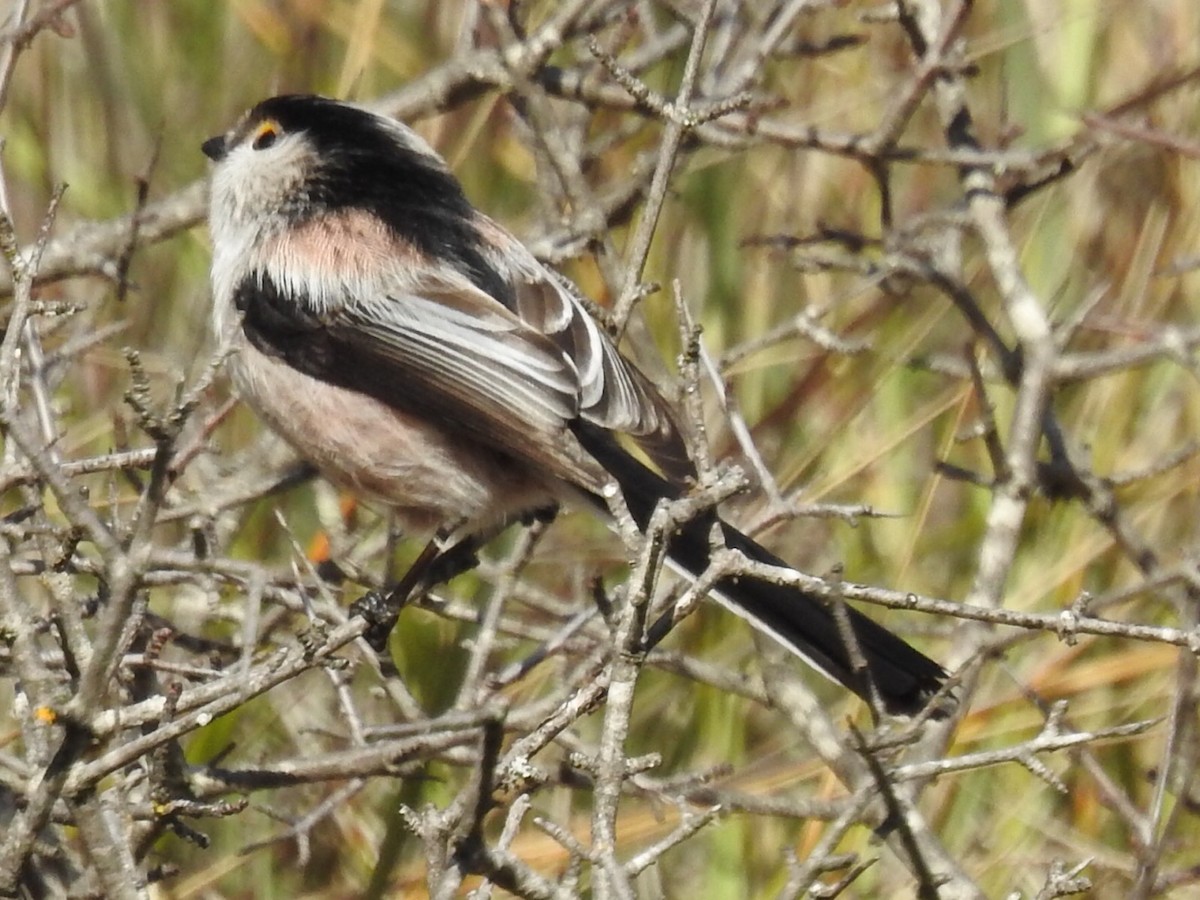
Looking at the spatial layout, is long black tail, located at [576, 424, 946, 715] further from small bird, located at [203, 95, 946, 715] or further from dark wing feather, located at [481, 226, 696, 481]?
dark wing feather, located at [481, 226, 696, 481]

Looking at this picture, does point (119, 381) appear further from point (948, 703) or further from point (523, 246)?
point (948, 703)

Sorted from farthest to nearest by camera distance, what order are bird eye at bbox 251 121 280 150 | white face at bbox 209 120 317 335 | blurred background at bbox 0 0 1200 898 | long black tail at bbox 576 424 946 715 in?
bird eye at bbox 251 121 280 150
white face at bbox 209 120 317 335
blurred background at bbox 0 0 1200 898
long black tail at bbox 576 424 946 715

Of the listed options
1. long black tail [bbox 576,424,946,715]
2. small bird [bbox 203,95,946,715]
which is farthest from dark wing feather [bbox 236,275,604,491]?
long black tail [bbox 576,424,946,715]

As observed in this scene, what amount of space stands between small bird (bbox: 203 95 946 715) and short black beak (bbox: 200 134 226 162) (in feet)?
0.24

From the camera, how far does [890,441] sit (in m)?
3.15

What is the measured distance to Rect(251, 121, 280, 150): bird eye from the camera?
3232 mm

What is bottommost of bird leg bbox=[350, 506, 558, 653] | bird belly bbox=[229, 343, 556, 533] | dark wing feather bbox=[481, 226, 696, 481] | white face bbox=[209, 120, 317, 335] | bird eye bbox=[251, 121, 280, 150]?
bird leg bbox=[350, 506, 558, 653]

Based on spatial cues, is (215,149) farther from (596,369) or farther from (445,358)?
(596,369)

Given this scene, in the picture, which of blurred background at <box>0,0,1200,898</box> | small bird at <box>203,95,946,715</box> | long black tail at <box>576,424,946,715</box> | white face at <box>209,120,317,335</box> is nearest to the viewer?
long black tail at <box>576,424,946,715</box>

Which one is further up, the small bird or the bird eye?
the bird eye

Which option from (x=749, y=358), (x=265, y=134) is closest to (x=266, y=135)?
(x=265, y=134)

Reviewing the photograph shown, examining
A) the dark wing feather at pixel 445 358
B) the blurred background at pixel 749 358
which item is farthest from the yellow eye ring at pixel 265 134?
the dark wing feather at pixel 445 358

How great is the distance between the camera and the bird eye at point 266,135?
3232 millimetres

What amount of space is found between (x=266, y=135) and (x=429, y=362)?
0.70 meters
